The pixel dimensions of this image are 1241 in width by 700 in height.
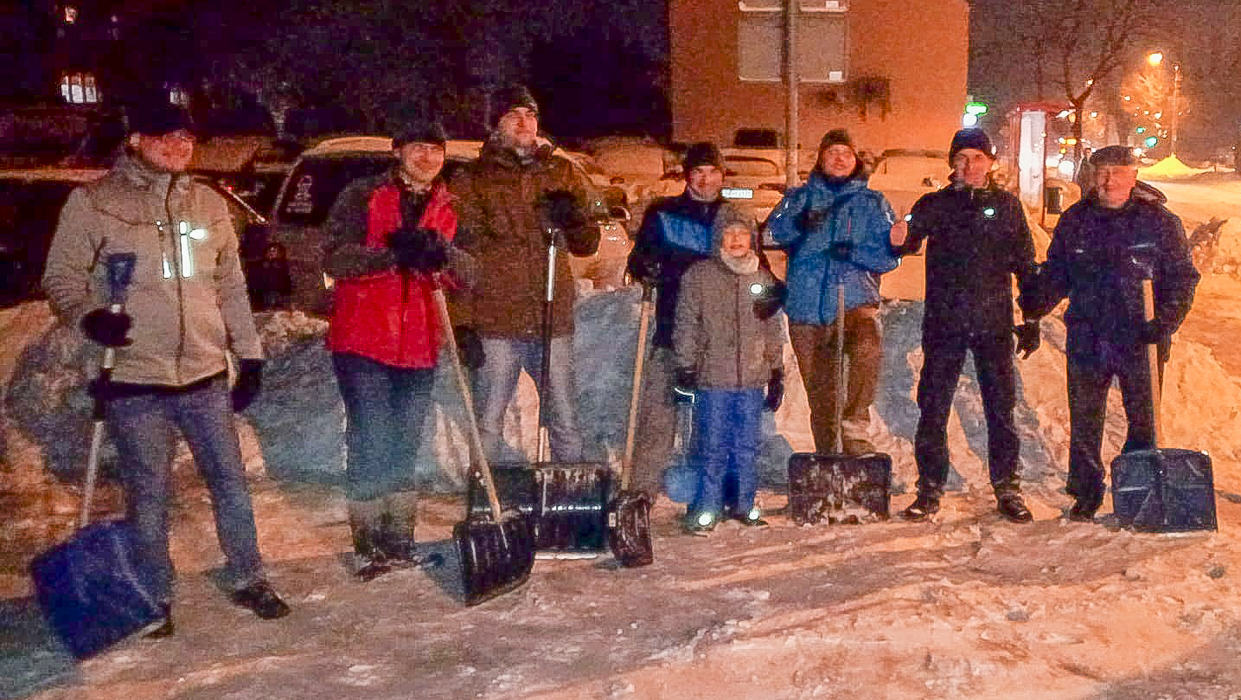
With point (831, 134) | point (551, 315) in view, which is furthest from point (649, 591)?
point (831, 134)

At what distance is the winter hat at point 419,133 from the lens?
5121 mm

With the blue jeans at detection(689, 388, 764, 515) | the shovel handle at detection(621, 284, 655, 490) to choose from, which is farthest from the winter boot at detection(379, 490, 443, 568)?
the blue jeans at detection(689, 388, 764, 515)

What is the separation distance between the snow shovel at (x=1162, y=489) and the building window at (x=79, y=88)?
38693 millimetres

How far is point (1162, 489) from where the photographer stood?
573 centimetres

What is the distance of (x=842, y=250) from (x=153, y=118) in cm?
324

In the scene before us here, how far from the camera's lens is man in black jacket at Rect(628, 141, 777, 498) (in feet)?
19.4

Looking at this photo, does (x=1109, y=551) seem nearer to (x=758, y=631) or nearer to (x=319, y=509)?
(x=758, y=631)

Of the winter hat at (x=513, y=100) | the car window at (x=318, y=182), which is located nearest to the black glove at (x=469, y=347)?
the winter hat at (x=513, y=100)

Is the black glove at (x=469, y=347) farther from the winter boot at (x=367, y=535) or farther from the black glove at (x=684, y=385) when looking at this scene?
the black glove at (x=684, y=385)

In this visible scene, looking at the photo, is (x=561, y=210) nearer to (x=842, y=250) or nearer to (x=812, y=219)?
(x=812, y=219)

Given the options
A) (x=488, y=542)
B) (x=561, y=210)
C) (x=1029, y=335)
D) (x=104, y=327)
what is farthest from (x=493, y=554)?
(x=1029, y=335)

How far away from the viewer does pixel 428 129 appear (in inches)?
202

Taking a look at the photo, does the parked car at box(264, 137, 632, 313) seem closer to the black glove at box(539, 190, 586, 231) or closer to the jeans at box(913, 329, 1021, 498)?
the black glove at box(539, 190, 586, 231)

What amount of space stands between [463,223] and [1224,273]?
584 inches
